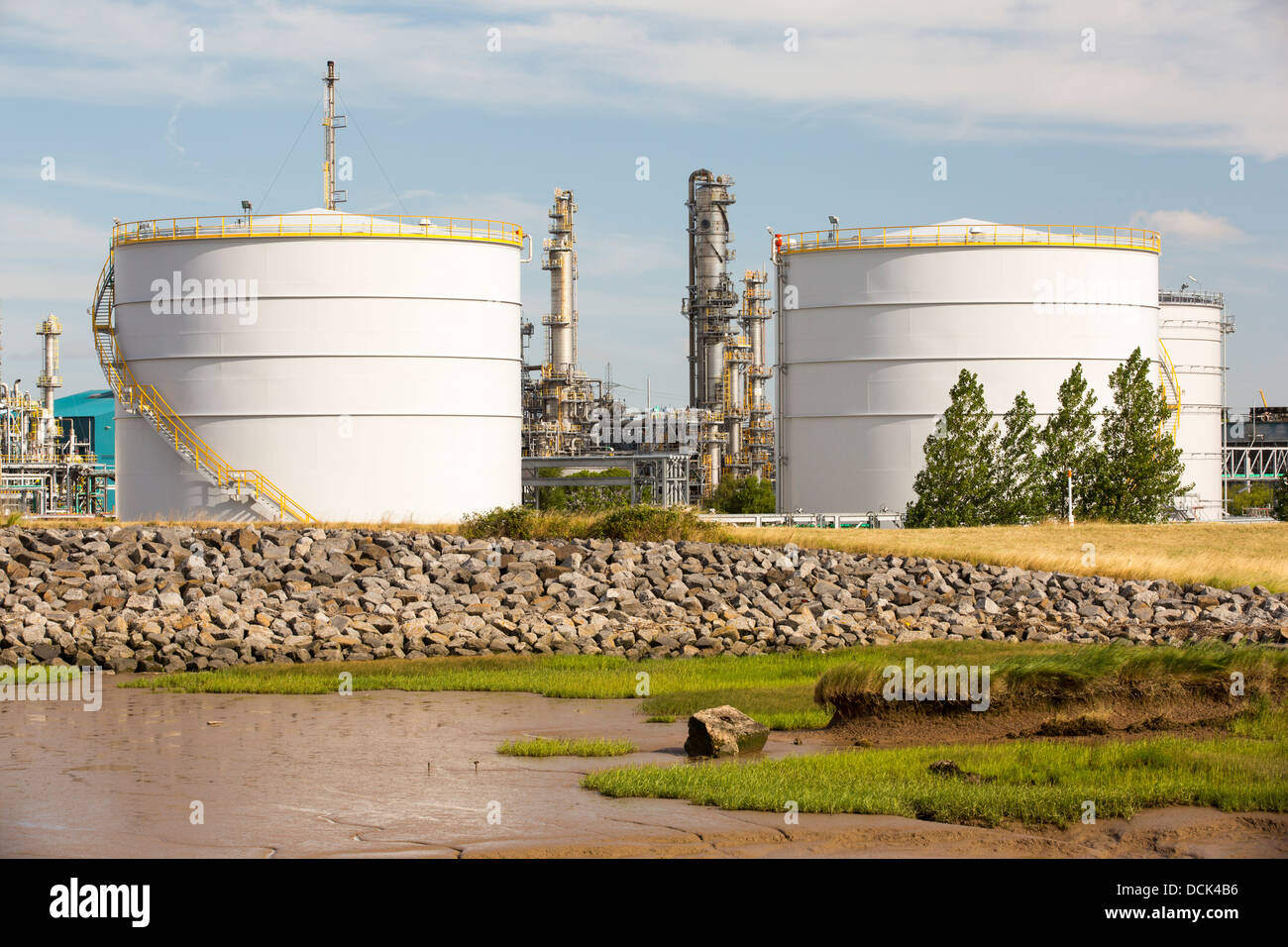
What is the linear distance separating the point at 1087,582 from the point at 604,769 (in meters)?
16.2

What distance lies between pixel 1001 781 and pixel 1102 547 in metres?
21.0

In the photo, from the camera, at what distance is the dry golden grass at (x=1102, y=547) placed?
2850cm

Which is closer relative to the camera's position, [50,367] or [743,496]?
[743,496]

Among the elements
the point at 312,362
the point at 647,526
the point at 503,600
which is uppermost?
the point at 312,362

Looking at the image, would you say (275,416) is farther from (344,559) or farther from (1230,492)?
(1230,492)

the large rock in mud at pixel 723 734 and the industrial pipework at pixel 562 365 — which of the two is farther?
the industrial pipework at pixel 562 365

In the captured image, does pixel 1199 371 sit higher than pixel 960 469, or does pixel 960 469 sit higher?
pixel 1199 371

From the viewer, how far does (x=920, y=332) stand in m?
42.3
